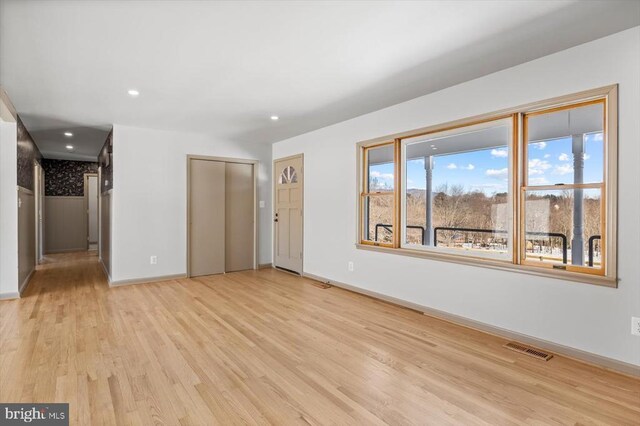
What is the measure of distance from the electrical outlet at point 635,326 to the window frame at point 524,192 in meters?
0.26

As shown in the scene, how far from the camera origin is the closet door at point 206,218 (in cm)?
586

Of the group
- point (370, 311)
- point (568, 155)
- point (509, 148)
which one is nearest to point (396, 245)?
point (370, 311)

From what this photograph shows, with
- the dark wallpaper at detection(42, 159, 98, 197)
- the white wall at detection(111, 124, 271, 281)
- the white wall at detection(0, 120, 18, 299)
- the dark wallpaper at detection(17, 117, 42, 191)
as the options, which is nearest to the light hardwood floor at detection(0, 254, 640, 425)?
the white wall at detection(0, 120, 18, 299)

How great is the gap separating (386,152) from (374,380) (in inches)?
118

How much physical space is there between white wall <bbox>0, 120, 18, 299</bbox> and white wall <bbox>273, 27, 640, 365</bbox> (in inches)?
172

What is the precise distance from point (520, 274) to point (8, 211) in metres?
6.17

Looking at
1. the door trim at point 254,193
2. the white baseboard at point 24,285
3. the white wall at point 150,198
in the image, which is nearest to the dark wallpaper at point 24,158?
the white wall at point 150,198

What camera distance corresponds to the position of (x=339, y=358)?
8.87 feet

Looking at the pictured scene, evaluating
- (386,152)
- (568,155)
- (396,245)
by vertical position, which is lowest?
(396,245)

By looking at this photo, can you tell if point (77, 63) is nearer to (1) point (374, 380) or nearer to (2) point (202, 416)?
(2) point (202, 416)

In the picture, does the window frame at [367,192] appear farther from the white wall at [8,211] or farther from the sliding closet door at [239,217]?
Result: the white wall at [8,211]

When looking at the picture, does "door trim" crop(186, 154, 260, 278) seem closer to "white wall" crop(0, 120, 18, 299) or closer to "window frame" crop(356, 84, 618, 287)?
"white wall" crop(0, 120, 18, 299)

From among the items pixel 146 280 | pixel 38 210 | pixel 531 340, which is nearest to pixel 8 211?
pixel 146 280

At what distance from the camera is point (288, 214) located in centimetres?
634
